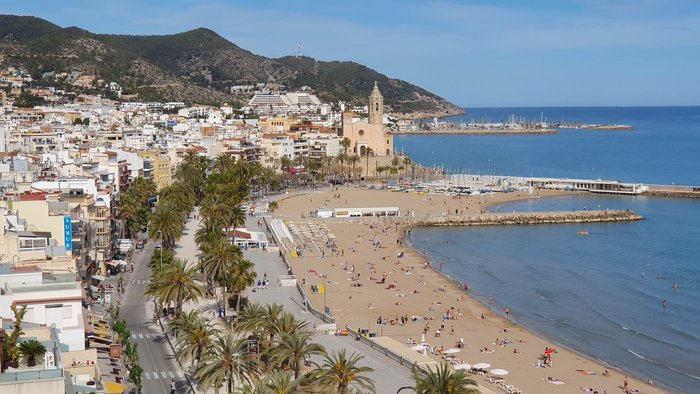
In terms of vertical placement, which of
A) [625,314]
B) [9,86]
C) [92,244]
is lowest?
[625,314]

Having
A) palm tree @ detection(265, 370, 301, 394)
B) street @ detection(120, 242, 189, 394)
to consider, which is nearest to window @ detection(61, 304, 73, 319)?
street @ detection(120, 242, 189, 394)

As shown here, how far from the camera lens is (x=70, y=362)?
23109mm

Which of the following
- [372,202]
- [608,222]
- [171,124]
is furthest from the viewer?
[171,124]

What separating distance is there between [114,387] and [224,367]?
3.91m

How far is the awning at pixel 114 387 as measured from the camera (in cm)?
2455

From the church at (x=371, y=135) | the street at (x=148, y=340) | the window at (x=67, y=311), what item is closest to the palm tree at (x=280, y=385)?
the window at (x=67, y=311)

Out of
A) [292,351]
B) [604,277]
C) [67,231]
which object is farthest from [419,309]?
[292,351]

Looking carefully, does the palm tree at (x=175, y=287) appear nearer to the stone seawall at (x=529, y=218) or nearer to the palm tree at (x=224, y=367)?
the palm tree at (x=224, y=367)

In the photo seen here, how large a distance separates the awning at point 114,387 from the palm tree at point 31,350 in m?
6.40

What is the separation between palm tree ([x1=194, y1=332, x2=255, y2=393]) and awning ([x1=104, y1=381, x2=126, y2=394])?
2629mm

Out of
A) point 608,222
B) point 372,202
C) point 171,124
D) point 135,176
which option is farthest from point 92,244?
point 171,124

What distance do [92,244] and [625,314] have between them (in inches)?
1117

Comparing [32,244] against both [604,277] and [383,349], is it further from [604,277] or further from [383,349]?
[604,277]

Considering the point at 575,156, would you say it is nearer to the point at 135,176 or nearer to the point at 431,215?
the point at 431,215
